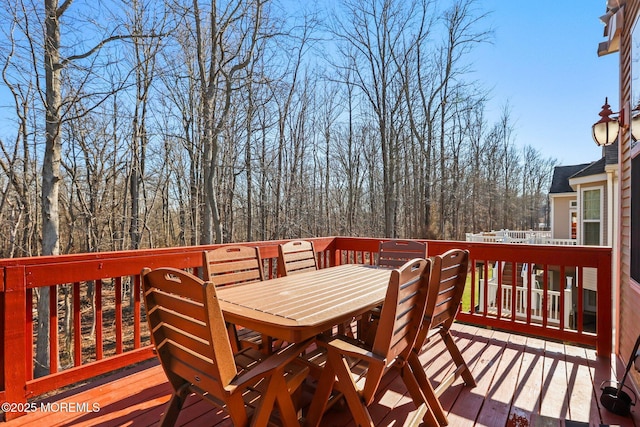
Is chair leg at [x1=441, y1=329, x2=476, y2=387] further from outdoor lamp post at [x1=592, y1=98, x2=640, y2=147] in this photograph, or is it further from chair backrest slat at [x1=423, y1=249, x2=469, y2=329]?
outdoor lamp post at [x1=592, y1=98, x2=640, y2=147]

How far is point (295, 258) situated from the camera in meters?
3.34

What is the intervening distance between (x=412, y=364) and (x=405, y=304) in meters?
0.65

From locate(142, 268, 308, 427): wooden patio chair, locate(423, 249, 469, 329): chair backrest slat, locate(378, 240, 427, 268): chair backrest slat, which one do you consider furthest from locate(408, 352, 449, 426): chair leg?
locate(378, 240, 427, 268): chair backrest slat

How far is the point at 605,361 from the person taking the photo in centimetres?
297

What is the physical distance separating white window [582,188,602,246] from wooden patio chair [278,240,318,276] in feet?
31.4

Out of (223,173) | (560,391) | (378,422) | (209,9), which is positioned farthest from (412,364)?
(223,173)

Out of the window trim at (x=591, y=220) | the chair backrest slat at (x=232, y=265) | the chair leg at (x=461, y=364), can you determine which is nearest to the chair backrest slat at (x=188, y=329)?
the chair backrest slat at (x=232, y=265)

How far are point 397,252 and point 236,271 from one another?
5.85 ft

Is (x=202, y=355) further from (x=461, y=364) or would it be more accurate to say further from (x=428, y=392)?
(x=461, y=364)

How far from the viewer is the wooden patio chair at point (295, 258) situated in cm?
314

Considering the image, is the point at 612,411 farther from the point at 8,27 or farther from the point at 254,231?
the point at 254,231

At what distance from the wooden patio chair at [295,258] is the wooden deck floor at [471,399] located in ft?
4.14

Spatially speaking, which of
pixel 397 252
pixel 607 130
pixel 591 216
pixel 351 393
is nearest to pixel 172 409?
pixel 351 393

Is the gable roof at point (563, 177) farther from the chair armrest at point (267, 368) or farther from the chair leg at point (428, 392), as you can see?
the chair armrest at point (267, 368)
